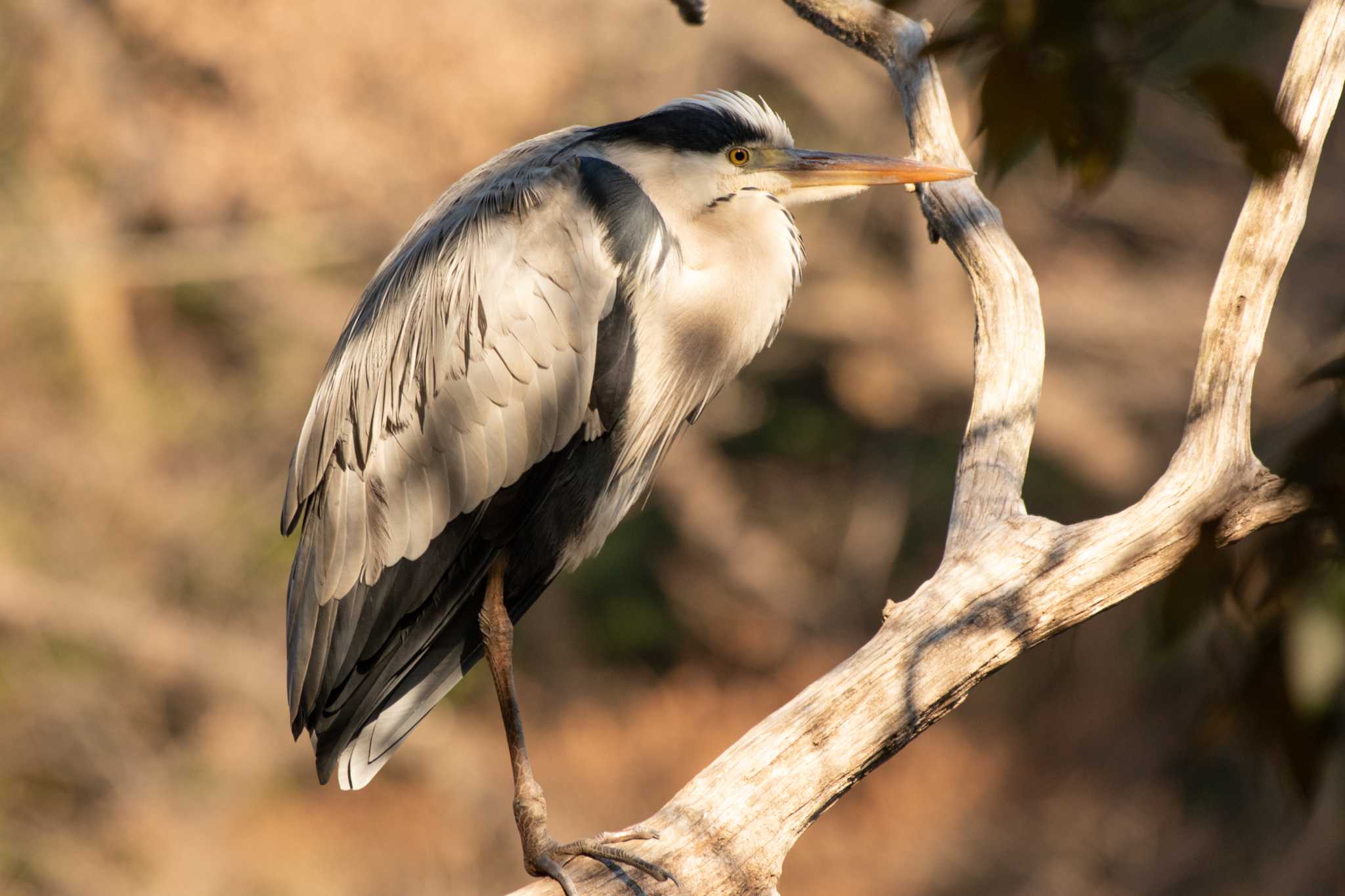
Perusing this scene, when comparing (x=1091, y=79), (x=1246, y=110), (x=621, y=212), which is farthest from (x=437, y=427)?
(x=1246, y=110)

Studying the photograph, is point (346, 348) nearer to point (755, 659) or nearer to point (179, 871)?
point (179, 871)

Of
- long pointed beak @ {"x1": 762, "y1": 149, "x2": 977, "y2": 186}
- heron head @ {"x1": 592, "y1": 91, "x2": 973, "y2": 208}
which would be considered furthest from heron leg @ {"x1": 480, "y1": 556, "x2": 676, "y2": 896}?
long pointed beak @ {"x1": 762, "y1": 149, "x2": 977, "y2": 186}

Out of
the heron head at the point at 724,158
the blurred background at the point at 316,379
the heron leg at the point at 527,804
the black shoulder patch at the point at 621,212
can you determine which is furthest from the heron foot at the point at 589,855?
the blurred background at the point at 316,379

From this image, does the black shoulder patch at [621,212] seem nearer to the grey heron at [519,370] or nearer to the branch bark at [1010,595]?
the grey heron at [519,370]

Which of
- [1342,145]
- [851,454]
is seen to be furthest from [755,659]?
[1342,145]

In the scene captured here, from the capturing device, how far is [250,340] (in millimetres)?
7242

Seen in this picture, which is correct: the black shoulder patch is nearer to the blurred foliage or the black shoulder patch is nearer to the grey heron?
the grey heron

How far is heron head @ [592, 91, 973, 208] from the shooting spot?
2.43 metres

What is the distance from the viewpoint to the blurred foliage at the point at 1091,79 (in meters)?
0.85

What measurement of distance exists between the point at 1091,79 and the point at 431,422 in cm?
168

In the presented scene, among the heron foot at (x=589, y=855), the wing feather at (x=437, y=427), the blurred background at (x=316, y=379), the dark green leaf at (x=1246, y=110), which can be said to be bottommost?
the dark green leaf at (x=1246, y=110)

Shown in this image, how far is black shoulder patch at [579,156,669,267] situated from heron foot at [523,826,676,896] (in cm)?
98

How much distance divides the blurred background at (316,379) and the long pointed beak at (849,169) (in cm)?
374

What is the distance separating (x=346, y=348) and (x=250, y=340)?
16.1ft
